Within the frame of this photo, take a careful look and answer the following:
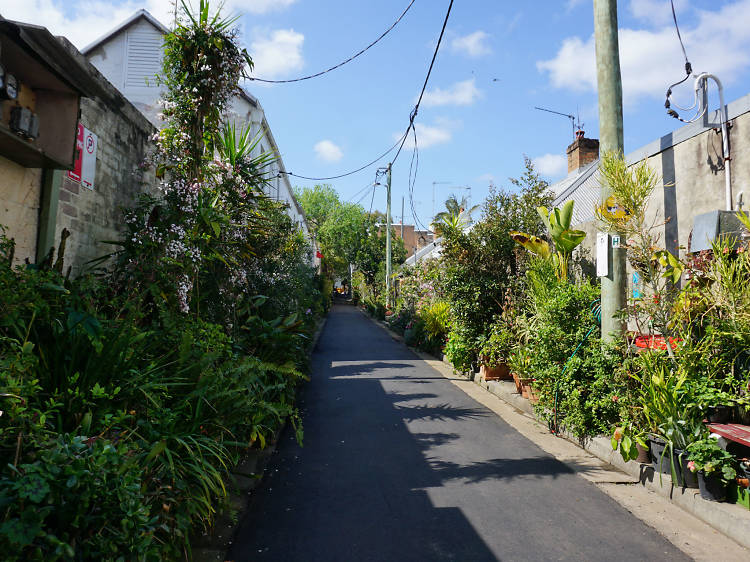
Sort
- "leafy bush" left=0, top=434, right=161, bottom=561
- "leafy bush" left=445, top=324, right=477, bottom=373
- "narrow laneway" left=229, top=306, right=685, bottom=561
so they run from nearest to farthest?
"leafy bush" left=0, top=434, right=161, bottom=561 < "narrow laneway" left=229, top=306, right=685, bottom=561 < "leafy bush" left=445, top=324, right=477, bottom=373

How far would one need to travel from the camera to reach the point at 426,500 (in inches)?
178

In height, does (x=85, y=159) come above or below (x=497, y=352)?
above

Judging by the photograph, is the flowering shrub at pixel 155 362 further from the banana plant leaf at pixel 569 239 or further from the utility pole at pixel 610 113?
the banana plant leaf at pixel 569 239

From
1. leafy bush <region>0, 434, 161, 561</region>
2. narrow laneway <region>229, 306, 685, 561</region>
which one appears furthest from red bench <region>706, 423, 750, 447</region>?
leafy bush <region>0, 434, 161, 561</region>

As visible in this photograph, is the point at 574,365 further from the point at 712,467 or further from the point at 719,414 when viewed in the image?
the point at 712,467

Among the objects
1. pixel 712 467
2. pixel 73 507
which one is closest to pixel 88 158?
pixel 73 507

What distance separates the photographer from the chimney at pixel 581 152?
18.0 m

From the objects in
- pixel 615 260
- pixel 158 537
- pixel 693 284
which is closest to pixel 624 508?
pixel 693 284

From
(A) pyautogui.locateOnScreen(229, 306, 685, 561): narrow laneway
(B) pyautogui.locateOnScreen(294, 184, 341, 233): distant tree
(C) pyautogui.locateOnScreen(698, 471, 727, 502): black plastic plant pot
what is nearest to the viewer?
(A) pyautogui.locateOnScreen(229, 306, 685, 561): narrow laneway

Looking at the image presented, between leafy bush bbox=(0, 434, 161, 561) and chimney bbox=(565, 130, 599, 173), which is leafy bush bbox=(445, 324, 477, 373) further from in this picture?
chimney bbox=(565, 130, 599, 173)

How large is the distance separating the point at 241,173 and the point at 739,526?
6.30 metres

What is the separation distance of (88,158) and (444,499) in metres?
5.17

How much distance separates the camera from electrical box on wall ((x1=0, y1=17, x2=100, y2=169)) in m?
3.90

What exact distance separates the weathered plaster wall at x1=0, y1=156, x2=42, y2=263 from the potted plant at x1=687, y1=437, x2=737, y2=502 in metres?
6.02
